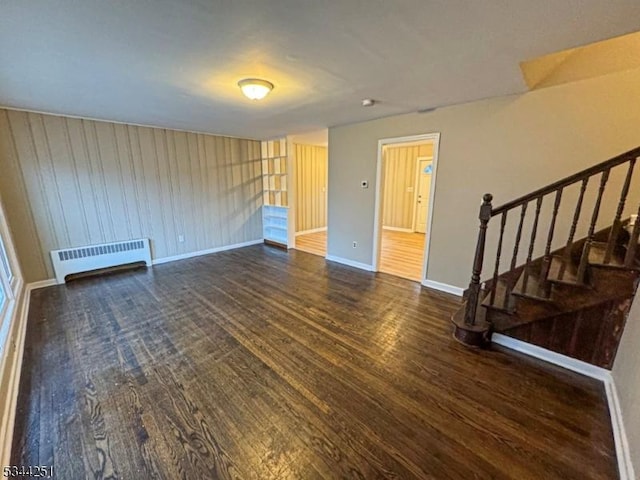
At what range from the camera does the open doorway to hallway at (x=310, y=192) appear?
6926 mm

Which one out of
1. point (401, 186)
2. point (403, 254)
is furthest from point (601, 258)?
point (401, 186)

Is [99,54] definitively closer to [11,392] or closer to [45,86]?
[45,86]

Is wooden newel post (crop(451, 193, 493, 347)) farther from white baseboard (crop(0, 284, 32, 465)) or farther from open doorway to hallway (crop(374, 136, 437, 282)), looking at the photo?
white baseboard (crop(0, 284, 32, 465))

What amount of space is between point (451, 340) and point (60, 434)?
2.97 meters

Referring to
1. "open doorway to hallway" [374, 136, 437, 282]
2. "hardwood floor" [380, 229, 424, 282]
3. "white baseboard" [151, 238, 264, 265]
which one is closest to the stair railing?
"hardwood floor" [380, 229, 424, 282]

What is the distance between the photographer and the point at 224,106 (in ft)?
A: 10.5

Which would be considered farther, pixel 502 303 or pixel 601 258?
pixel 502 303

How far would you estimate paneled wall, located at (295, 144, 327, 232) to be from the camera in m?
7.04

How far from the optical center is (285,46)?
5.95 feet

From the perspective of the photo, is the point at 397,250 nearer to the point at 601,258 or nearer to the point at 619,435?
the point at 601,258

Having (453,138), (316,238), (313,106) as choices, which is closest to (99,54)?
(313,106)

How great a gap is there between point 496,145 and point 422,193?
14.2 ft

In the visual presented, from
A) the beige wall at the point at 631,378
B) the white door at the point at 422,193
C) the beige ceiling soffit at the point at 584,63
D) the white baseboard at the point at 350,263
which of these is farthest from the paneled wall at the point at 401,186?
the beige wall at the point at 631,378

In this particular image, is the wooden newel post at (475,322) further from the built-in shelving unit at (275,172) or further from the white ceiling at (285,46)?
the built-in shelving unit at (275,172)
